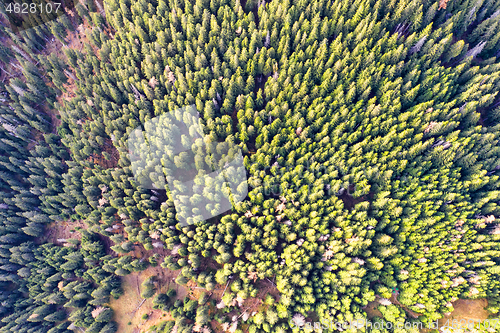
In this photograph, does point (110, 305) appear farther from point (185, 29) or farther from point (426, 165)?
point (426, 165)

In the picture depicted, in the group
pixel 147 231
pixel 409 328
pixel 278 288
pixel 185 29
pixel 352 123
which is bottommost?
pixel 409 328

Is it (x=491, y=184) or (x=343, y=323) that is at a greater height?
(x=491, y=184)

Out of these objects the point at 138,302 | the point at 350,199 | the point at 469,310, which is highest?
the point at 350,199

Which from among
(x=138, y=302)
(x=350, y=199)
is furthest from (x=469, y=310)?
(x=138, y=302)

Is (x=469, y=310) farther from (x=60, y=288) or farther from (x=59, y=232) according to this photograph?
(x=59, y=232)

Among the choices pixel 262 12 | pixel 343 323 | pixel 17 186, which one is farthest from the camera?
pixel 17 186

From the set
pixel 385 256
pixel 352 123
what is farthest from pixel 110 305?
pixel 352 123

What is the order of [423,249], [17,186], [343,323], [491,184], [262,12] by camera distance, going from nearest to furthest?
[343,323] < [423,249] < [491,184] < [262,12] < [17,186]

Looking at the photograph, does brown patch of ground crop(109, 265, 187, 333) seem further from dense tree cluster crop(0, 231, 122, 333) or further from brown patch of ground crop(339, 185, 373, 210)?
brown patch of ground crop(339, 185, 373, 210)
